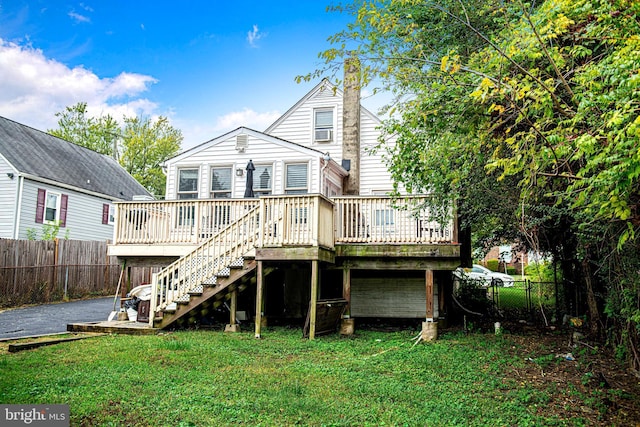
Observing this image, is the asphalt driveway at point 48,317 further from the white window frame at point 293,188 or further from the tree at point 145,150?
the tree at point 145,150

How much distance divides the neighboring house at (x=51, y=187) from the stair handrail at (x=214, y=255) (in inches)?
434

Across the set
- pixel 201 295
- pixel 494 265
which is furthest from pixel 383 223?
pixel 494 265

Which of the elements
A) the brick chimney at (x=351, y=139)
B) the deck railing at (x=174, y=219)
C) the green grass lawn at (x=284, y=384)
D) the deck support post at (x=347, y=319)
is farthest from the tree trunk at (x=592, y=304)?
the brick chimney at (x=351, y=139)

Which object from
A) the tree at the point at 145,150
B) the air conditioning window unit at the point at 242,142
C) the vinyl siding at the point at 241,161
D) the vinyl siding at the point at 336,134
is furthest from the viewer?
the tree at the point at 145,150

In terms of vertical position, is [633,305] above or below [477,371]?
above

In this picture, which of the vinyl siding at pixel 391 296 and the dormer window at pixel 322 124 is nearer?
the vinyl siding at pixel 391 296

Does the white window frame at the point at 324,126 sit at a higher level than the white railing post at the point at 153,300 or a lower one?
higher

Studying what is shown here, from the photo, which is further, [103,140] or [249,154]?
[103,140]

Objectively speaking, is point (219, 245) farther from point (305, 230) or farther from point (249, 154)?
point (249, 154)

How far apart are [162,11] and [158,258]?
7598mm

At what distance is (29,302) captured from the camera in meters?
14.7

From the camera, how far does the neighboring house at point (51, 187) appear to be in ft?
57.4

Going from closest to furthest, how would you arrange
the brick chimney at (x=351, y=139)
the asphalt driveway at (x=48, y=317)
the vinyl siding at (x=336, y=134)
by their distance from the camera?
the asphalt driveway at (x=48, y=317) → the brick chimney at (x=351, y=139) → the vinyl siding at (x=336, y=134)

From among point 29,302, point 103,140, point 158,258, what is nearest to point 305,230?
point 158,258
